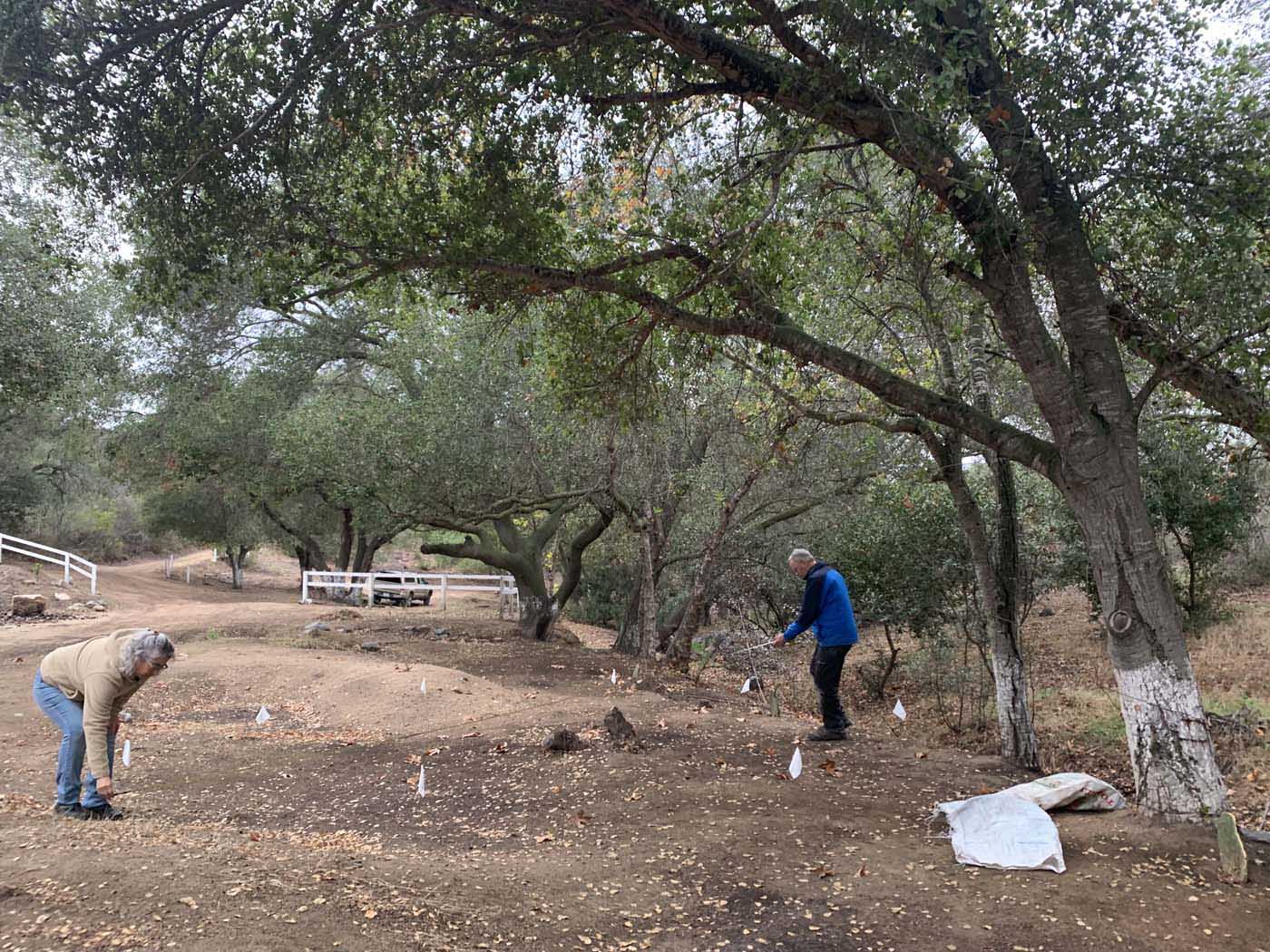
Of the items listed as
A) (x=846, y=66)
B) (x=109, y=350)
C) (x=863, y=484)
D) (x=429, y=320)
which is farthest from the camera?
(x=109, y=350)

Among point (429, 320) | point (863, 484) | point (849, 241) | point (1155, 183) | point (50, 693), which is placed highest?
point (429, 320)

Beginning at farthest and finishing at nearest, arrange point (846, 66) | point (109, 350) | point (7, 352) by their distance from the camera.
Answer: point (109, 350)
point (7, 352)
point (846, 66)

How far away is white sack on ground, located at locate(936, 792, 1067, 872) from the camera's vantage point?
4.47m

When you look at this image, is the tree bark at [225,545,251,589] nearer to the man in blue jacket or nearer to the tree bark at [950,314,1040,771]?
the man in blue jacket

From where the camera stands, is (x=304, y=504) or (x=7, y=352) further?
(x=304, y=504)

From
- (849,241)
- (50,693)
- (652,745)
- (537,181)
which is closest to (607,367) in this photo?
(537,181)

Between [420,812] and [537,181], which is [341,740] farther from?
[537,181]

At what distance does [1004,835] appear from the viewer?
464 cm

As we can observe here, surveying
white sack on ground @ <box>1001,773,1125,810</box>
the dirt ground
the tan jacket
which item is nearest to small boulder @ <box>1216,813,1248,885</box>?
the dirt ground

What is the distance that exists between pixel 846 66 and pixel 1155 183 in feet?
6.94

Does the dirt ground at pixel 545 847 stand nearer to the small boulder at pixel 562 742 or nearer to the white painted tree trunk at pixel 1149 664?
the small boulder at pixel 562 742

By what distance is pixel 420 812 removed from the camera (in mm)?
6227

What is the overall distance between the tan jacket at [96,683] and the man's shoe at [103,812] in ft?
1.60

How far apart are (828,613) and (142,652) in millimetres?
5152
